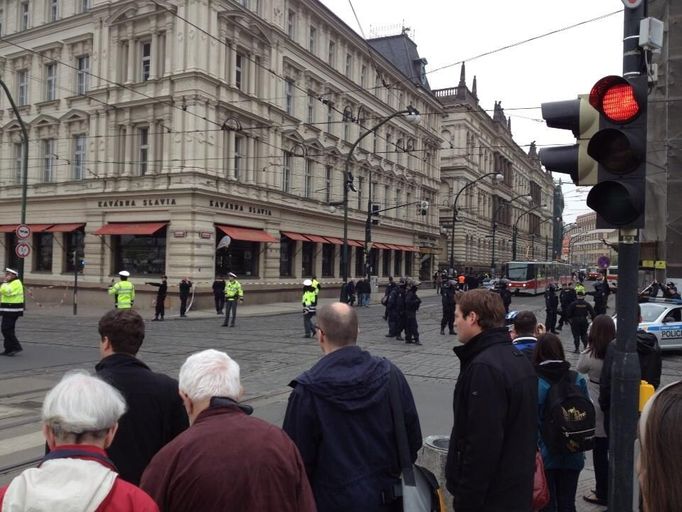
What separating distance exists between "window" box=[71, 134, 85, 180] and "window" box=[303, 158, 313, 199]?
40.4ft

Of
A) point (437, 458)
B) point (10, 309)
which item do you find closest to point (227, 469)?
point (437, 458)

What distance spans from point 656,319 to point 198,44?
868 inches

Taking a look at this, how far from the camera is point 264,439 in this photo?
89.7 inches

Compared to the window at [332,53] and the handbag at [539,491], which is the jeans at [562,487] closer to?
the handbag at [539,491]

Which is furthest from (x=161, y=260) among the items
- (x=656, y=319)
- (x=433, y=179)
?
(x=433, y=179)

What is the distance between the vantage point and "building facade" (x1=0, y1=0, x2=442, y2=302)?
1069 inches

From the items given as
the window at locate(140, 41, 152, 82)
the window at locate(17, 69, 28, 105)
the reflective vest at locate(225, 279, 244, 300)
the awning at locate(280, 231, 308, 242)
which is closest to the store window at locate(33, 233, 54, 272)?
the window at locate(17, 69, 28, 105)

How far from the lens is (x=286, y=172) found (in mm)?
33781

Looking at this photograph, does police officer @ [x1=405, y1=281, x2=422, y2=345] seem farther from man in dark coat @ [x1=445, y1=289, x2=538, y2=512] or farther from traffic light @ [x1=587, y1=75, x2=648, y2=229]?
man in dark coat @ [x1=445, y1=289, x2=538, y2=512]

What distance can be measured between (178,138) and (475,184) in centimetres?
4595

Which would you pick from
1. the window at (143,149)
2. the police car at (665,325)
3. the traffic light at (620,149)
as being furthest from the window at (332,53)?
the traffic light at (620,149)

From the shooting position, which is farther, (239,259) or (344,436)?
(239,259)

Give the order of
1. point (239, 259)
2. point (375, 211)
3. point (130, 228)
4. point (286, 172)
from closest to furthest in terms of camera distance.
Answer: point (130, 228) < point (239, 259) < point (375, 211) < point (286, 172)

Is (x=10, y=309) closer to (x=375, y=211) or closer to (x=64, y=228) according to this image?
(x=64, y=228)
